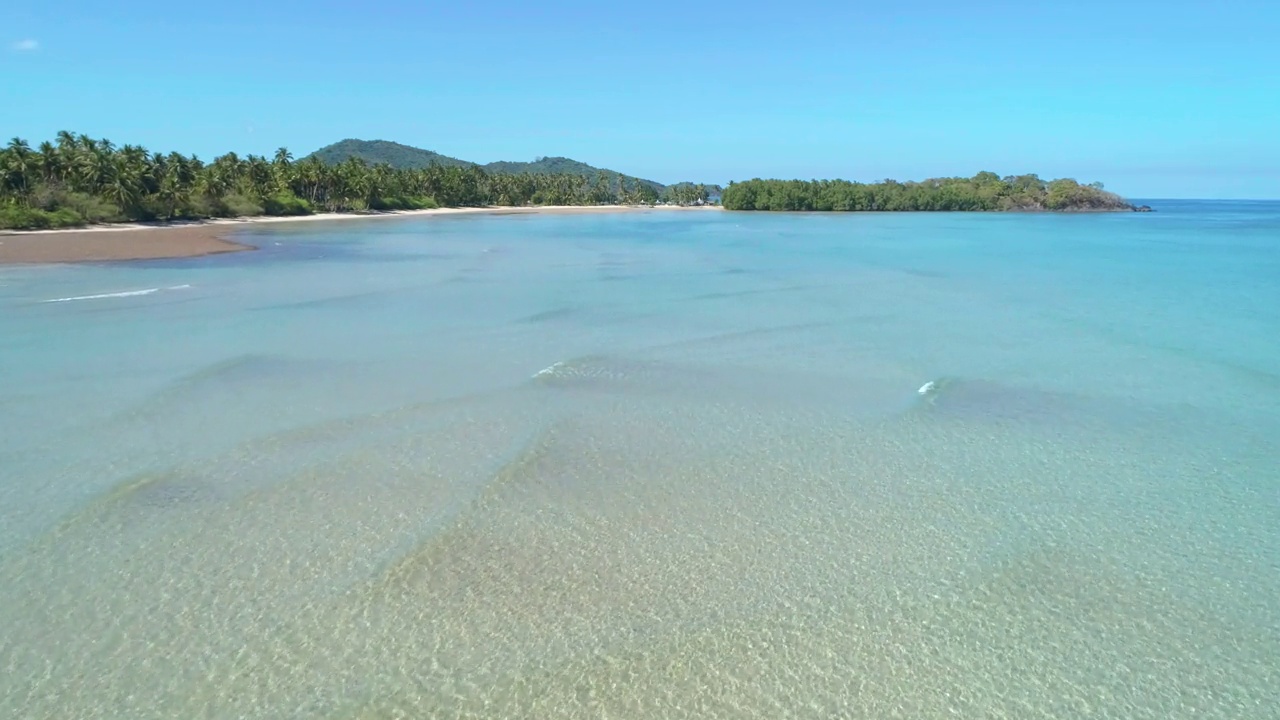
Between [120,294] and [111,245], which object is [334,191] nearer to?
[111,245]

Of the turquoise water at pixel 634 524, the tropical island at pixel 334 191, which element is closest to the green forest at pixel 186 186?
the tropical island at pixel 334 191

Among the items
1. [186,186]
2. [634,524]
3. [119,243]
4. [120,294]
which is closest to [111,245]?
[119,243]

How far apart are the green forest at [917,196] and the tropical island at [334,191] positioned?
18 centimetres

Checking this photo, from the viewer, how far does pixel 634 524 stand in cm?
733

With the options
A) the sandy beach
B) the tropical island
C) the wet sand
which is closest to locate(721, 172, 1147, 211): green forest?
the tropical island

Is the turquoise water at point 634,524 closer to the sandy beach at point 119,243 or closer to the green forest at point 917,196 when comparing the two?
the sandy beach at point 119,243

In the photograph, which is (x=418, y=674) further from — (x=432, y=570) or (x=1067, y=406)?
(x=1067, y=406)

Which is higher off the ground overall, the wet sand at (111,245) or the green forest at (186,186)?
the green forest at (186,186)

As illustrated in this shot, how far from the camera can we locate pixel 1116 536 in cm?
720

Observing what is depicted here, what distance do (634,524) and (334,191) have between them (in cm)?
8977

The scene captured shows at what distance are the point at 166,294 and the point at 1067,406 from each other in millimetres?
21907

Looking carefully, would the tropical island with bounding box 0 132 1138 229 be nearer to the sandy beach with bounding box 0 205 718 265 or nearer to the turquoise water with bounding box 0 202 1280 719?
the sandy beach with bounding box 0 205 718 265

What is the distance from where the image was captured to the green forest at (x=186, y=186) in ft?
173

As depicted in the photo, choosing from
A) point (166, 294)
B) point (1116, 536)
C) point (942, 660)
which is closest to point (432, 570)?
point (942, 660)
